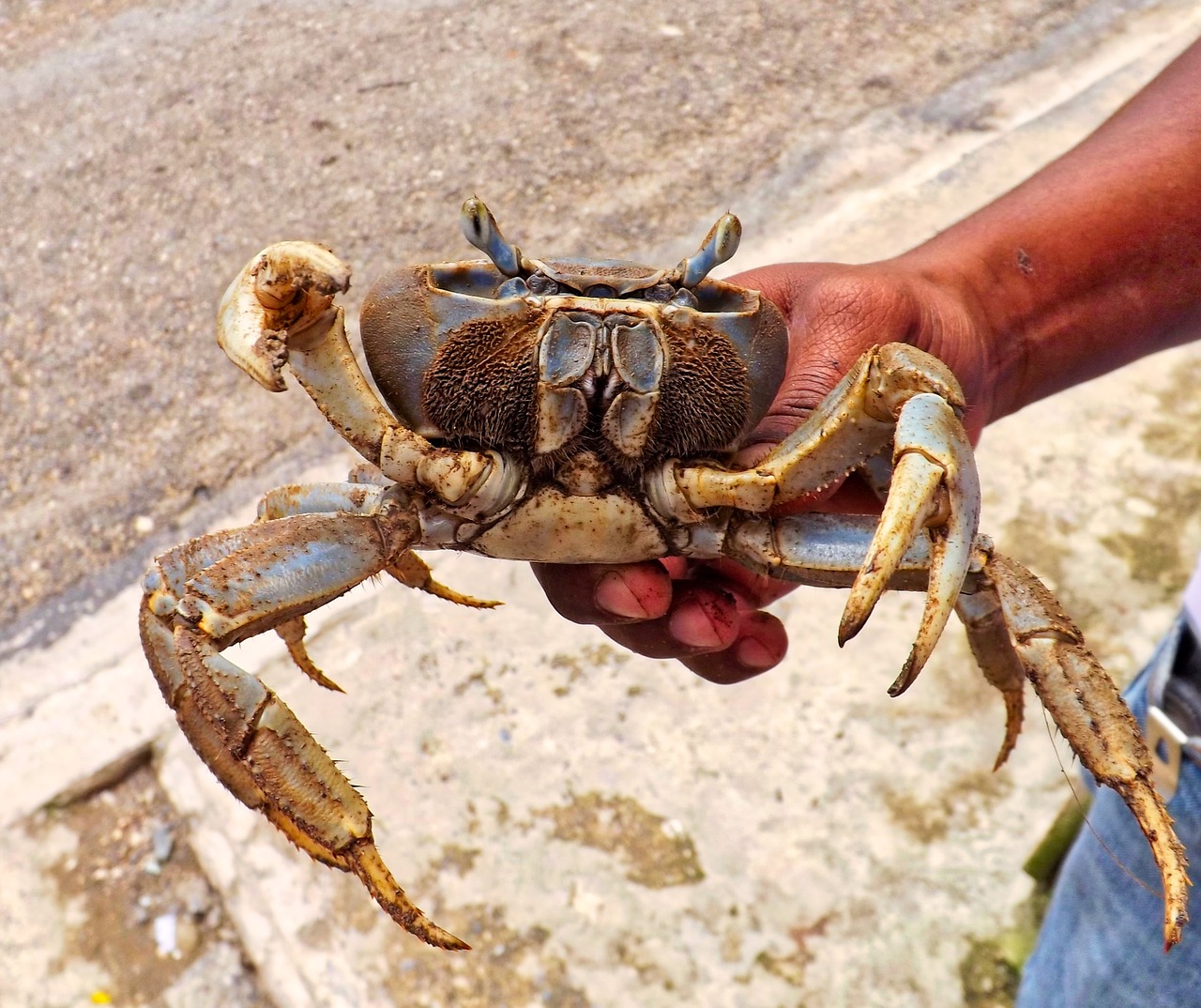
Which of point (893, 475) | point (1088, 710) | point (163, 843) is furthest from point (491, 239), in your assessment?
point (163, 843)

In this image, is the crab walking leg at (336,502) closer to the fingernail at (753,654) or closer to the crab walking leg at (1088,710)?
the fingernail at (753,654)

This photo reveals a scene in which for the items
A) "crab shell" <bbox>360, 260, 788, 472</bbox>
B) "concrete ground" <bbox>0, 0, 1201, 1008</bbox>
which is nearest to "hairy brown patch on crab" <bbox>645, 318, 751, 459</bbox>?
"crab shell" <bbox>360, 260, 788, 472</bbox>

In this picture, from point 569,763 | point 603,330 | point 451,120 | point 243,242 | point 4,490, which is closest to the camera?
point 603,330

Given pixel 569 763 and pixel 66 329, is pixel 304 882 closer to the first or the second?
pixel 569 763

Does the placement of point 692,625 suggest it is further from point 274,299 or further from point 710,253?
point 274,299

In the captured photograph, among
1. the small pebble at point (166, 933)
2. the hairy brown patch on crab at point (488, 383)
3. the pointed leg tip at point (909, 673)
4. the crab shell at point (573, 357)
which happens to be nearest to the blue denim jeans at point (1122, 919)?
the pointed leg tip at point (909, 673)

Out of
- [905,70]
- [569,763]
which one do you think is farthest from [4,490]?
[905,70]

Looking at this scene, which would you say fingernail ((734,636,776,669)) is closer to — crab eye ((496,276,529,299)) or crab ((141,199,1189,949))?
crab ((141,199,1189,949))
